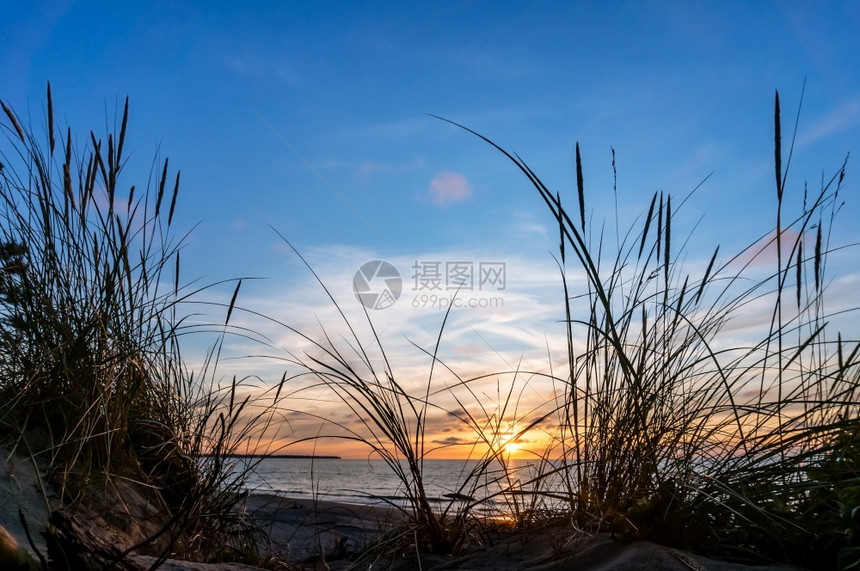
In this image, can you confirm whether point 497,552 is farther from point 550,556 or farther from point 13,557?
point 13,557

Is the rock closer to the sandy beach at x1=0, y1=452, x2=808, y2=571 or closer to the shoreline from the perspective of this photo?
the sandy beach at x1=0, y1=452, x2=808, y2=571

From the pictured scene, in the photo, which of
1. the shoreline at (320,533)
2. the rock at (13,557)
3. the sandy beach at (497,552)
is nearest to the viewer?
the rock at (13,557)

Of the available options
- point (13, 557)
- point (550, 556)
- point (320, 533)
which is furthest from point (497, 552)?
point (320, 533)

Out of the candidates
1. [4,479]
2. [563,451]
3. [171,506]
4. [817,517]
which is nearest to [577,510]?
[563,451]

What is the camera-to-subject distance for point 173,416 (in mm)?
2754

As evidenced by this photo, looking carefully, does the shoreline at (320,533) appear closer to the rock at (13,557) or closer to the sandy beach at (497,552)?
the sandy beach at (497,552)

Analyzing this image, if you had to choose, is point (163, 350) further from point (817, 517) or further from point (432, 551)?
point (817, 517)

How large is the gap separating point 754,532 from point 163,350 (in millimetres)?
2395

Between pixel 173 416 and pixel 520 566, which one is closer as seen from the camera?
pixel 520 566

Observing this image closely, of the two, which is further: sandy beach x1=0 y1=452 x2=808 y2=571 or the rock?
sandy beach x1=0 y1=452 x2=808 y2=571

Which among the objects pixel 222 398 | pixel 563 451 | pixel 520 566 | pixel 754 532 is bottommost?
pixel 520 566

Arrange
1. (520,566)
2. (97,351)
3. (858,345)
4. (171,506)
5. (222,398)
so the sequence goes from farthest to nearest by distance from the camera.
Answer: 1. (222,398)
2. (171,506)
3. (97,351)
4. (858,345)
5. (520,566)

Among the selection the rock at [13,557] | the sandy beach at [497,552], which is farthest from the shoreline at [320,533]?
the rock at [13,557]

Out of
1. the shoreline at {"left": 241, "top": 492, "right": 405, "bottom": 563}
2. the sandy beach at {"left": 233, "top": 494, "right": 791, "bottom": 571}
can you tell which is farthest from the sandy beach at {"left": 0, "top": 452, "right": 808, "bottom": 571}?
the shoreline at {"left": 241, "top": 492, "right": 405, "bottom": 563}
